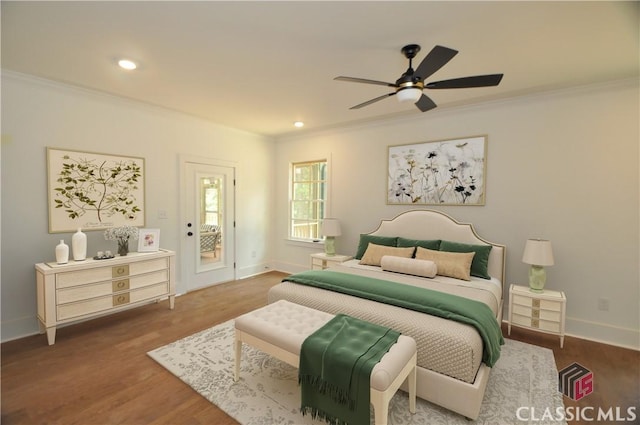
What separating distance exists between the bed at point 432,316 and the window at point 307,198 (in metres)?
1.42

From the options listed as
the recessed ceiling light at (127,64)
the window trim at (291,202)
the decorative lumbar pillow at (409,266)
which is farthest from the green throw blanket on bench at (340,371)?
the window trim at (291,202)

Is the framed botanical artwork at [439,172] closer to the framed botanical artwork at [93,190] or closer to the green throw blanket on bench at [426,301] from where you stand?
the green throw blanket on bench at [426,301]

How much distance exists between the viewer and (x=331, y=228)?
15.2ft

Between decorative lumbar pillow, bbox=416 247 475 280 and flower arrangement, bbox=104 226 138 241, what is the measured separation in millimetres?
3677

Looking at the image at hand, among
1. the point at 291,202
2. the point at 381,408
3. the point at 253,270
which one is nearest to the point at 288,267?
the point at 253,270

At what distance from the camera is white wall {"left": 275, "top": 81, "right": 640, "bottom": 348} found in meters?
2.90

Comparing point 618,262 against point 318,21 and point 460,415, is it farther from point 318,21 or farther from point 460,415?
point 318,21

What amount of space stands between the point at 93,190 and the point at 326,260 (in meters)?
3.29

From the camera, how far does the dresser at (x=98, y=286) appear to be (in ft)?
9.13

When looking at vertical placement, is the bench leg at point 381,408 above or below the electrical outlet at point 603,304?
below

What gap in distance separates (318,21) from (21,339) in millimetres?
4233

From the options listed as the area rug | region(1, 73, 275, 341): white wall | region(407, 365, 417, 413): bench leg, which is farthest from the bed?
region(1, 73, 275, 341): white wall

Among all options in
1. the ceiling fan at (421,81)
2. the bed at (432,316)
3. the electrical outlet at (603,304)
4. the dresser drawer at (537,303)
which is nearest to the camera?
the bed at (432,316)

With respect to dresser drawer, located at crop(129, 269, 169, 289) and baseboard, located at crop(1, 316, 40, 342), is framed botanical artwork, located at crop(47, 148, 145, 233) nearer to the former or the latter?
dresser drawer, located at crop(129, 269, 169, 289)
